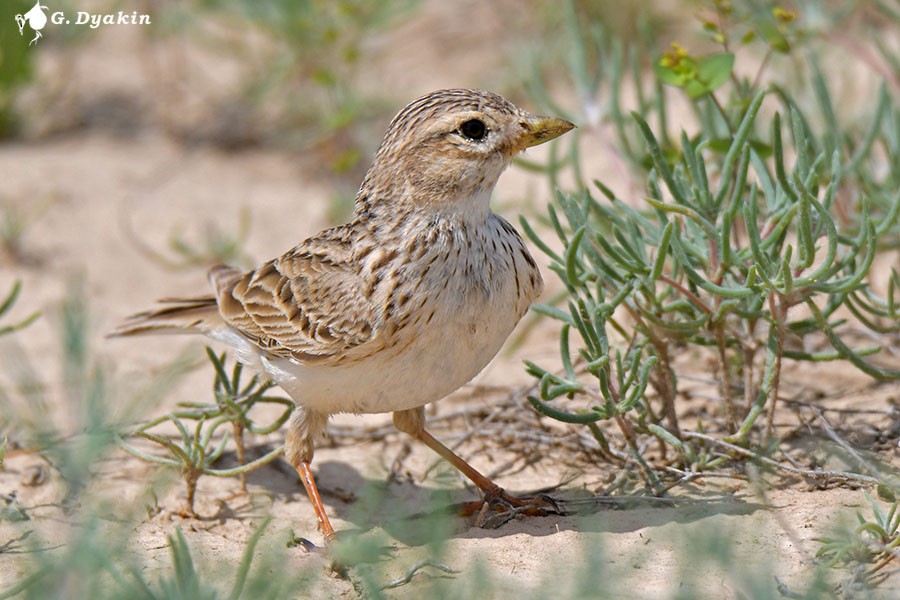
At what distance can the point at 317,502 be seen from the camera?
4.25m

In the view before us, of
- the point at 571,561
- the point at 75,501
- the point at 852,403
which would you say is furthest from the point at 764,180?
the point at 75,501

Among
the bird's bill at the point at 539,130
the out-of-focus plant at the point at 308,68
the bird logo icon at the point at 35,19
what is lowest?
the bird's bill at the point at 539,130

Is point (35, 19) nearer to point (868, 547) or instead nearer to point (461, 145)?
point (461, 145)

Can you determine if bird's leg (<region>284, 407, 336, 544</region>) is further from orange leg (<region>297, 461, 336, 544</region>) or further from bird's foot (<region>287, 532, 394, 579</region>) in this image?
bird's foot (<region>287, 532, 394, 579</region>)

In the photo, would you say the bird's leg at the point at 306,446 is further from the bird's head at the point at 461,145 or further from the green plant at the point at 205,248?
the green plant at the point at 205,248

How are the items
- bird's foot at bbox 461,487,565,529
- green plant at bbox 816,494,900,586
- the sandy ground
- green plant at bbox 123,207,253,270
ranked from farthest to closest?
green plant at bbox 123,207,253,270
bird's foot at bbox 461,487,565,529
the sandy ground
green plant at bbox 816,494,900,586

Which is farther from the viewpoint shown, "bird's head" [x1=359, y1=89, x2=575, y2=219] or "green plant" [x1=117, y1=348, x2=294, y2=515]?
"green plant" [x1=117, y1=348, x2=294, y2=515]

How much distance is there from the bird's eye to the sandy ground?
1.31 metres

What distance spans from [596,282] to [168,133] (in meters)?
5.26

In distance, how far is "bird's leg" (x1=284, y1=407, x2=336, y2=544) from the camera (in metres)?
4.21

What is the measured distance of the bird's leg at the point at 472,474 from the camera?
13.6ft

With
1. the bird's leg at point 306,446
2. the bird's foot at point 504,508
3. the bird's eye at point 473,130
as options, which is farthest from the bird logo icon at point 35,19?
the bird's foot at point 504,508

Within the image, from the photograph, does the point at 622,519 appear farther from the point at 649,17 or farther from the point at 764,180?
the point at 649,17

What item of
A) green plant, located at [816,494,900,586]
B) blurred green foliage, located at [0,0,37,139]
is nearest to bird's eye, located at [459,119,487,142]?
green plant, located at [816,494,900,586]
